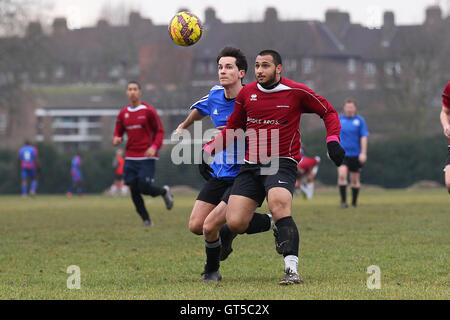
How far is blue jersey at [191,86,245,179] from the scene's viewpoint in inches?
330

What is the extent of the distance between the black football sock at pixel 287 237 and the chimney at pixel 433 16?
52672mm

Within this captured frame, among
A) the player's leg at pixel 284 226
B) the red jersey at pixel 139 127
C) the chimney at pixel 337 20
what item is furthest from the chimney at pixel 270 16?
the player's leg at pixel 284 226

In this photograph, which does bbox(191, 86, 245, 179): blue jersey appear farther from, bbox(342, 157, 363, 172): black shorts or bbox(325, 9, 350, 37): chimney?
bbox(325, 9, 350, 37): chimney

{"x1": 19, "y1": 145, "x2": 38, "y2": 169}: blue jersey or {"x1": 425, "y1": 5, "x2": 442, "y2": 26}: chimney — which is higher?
{"x1": 425, "y1": 5, "x2": 442, "y2": 26}: chimney

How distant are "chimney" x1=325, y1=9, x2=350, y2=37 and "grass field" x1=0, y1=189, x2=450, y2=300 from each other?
69786mm

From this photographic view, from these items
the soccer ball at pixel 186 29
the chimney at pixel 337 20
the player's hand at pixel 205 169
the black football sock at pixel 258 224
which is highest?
the chimney at pixel 337 20

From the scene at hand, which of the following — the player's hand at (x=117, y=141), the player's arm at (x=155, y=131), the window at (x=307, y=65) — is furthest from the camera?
the window at (x=307, y=65)

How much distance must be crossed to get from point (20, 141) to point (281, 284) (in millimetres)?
73511

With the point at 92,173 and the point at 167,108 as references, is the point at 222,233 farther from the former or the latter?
the point at 167,108

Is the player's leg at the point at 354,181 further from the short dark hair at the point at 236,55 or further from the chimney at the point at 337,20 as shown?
the chimney at the point at 337,20

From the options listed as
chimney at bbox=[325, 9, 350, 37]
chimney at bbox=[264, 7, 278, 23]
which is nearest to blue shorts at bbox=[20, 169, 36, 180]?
chimney at bbox=[264, 7, 278, 23]

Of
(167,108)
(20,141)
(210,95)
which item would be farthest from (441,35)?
(210,95)

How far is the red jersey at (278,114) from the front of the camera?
7812 mm
